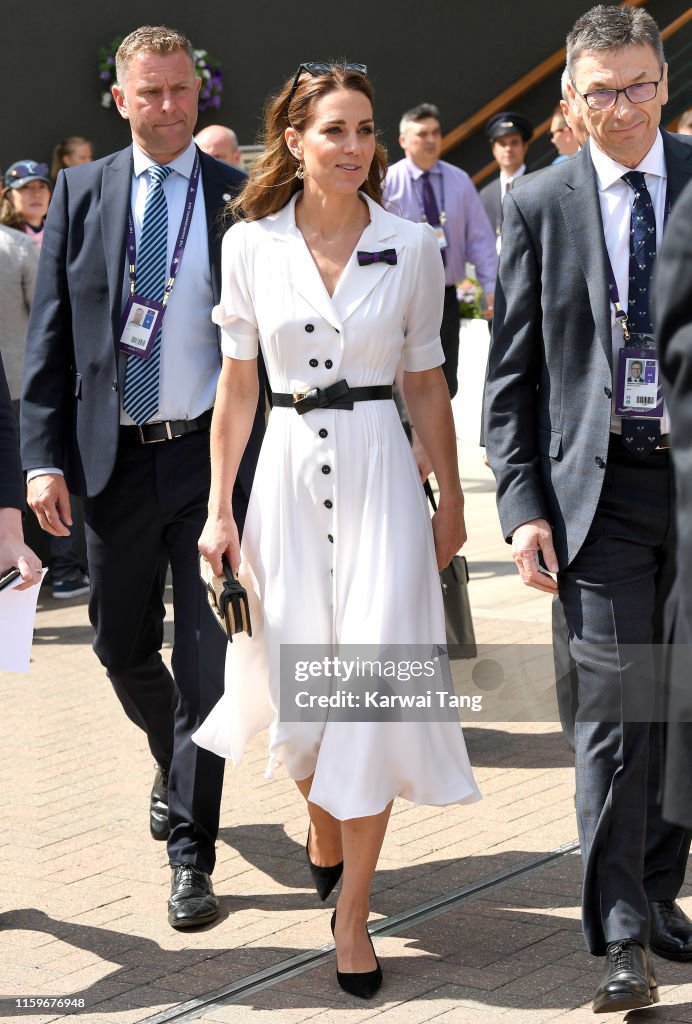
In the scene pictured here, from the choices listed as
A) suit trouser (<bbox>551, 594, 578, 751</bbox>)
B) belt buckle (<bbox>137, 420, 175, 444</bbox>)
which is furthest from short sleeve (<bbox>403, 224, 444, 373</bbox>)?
belt buckle (<bbox>137, 420, 175, 444</bbox>)

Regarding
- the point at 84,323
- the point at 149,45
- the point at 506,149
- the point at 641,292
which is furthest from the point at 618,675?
the point at 506,149

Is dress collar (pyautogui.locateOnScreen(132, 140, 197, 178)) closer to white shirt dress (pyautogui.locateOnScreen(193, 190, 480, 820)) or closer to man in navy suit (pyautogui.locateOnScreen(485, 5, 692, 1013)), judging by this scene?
white shirt dress (pyautogui.locateOnScreen(193, 190, 480, 820))

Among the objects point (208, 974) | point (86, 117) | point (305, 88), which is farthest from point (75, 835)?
point (86, 117)

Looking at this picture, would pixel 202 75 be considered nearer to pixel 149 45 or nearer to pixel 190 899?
pixel 149 45

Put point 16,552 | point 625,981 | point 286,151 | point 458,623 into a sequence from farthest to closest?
1. point 458,623
2. point 286,151
3. point 16,552
4. point 625,981

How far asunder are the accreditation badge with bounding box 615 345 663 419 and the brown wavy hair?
0.93m

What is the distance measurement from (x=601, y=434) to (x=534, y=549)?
341 mm

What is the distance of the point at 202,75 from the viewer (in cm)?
1572

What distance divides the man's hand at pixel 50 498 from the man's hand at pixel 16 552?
684 millimetres

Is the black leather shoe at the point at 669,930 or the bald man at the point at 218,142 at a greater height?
the bald man at the point at 218,142

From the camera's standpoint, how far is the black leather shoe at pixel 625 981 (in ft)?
11.5

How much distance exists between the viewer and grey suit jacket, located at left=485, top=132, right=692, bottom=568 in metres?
3.70

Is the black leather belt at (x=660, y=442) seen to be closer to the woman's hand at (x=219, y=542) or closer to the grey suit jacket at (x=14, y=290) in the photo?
the woman's hand at (x=219, y=542)

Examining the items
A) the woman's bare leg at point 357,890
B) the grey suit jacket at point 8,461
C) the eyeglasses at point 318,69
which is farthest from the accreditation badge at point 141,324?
the woman's bare leg at point 357,890
